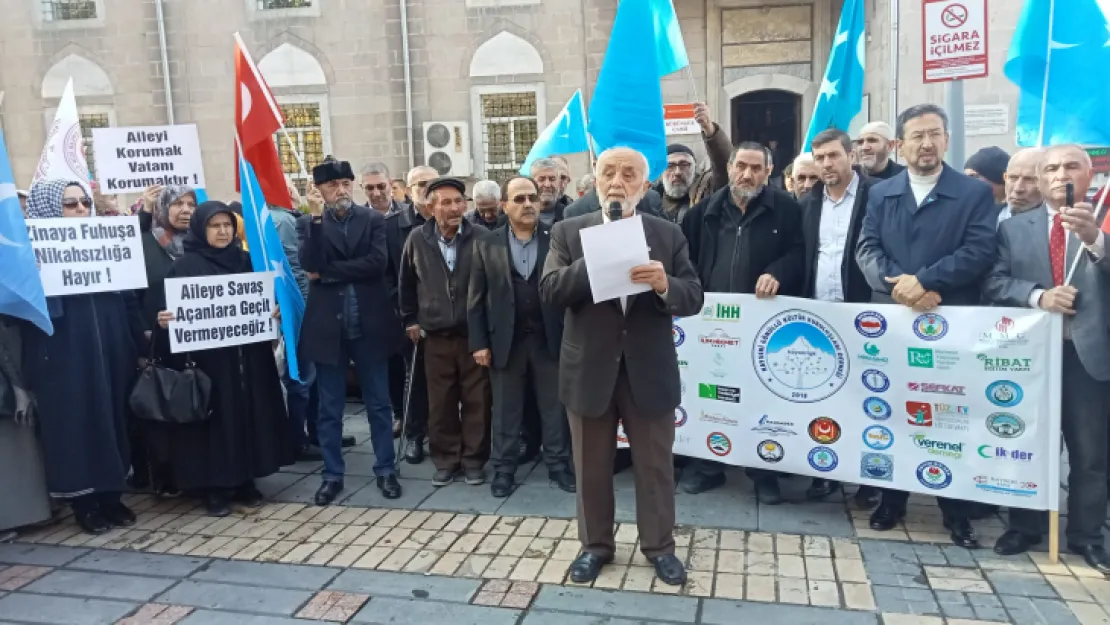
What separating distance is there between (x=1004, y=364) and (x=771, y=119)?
37.2 feet

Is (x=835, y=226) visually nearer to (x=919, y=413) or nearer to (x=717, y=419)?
(x=919, y=413)

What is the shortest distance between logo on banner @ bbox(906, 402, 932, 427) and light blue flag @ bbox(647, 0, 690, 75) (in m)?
2.73

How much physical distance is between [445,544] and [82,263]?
2.75m

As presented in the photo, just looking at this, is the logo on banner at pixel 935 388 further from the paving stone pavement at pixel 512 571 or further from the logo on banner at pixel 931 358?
the paving stone pavement at pixel 512 571

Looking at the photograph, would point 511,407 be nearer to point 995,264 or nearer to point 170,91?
point 995,264

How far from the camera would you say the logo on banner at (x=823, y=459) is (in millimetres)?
4594

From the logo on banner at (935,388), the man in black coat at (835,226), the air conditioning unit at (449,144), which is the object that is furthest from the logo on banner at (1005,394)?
the air conditioning unit at (449,144)

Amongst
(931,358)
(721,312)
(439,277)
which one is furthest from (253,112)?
(931,358)

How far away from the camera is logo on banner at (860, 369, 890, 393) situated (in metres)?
4.40

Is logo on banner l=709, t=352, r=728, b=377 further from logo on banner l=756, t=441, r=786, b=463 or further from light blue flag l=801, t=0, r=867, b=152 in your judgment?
light blue flag l=801, t=0, r=867, b=152

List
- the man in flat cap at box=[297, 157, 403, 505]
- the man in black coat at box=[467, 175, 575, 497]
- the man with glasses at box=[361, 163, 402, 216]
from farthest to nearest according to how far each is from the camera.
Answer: the man with glasses at box=[361, 163, 402, 216], the man in black coat at box=[467, 175, 575, 497], the man in flat cap at box=[297, 157, 403, 505]

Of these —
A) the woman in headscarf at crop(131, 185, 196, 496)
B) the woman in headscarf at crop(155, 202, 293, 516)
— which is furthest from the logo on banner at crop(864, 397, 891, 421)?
the woman in headscarf at crop(131, 185, 196, 496)

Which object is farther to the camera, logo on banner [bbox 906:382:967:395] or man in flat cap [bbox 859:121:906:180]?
man in flat cap [bbox 859:121:906:180]

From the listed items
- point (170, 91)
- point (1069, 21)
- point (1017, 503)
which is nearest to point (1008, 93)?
point (1069, 21)
